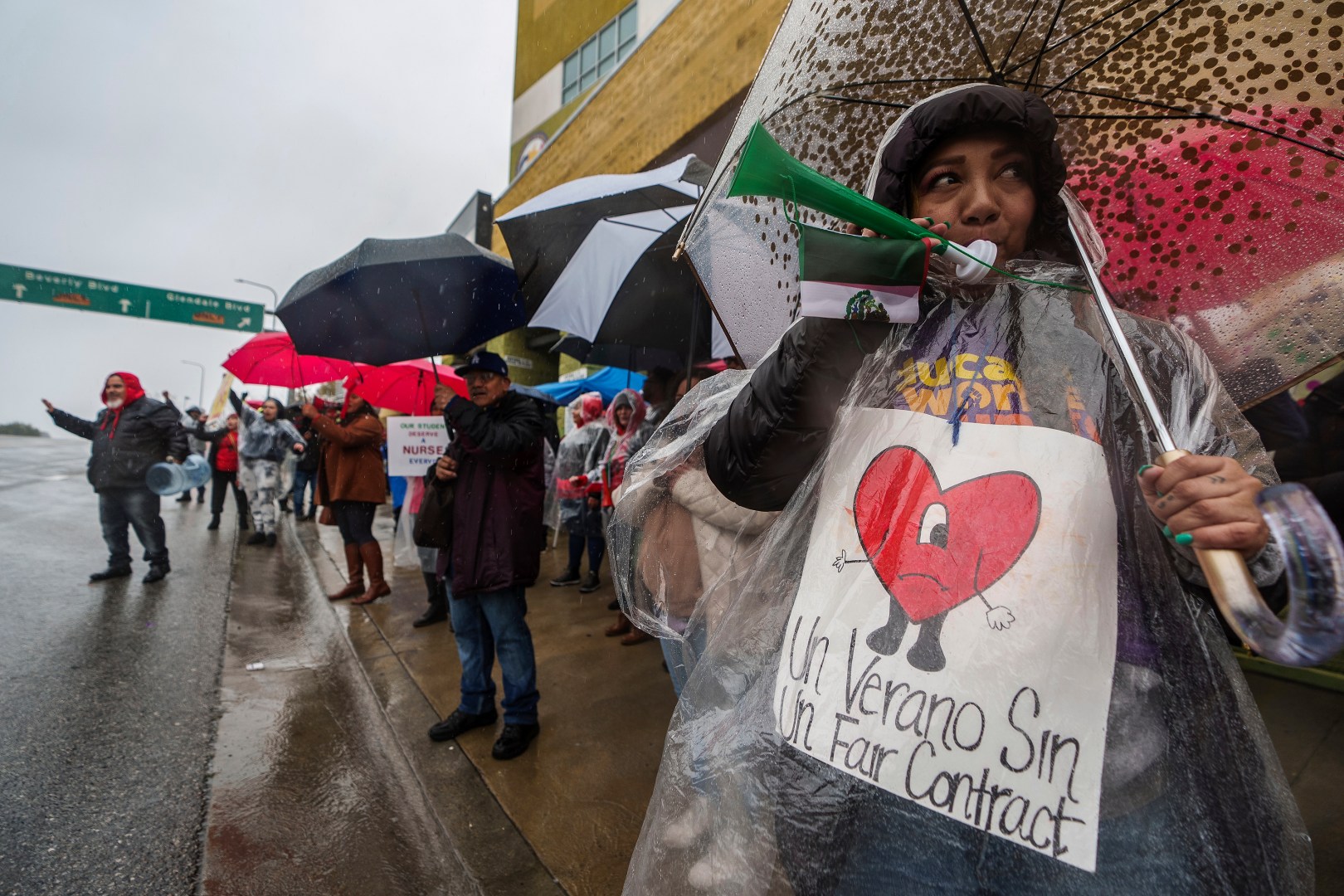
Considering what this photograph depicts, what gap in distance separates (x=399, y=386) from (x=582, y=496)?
5.93ft

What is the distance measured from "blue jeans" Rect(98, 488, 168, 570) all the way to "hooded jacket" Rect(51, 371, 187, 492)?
0.31 ft

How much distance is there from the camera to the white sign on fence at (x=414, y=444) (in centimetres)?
489

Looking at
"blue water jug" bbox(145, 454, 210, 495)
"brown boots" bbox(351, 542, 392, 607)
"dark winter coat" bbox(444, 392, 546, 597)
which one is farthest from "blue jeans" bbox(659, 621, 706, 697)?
"blue water jug" bbox(145, 454, 210, 495)

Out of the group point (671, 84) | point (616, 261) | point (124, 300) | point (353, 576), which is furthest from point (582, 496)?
point (124, 300)

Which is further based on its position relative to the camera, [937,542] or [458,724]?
[458,724]

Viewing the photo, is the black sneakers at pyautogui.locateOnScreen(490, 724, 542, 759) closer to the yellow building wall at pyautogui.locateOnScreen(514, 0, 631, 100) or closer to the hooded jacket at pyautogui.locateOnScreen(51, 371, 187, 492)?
the hooded jacket at pyautogui.locateOnScreen(51, 371, 187, 492)

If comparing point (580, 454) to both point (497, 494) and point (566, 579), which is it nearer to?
point (566, 579)

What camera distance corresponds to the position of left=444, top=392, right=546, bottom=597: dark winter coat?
2941mm

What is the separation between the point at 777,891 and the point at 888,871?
0.60ft

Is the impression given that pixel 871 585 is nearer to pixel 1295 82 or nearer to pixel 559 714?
pixel 1295 82

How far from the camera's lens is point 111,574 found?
5.95 meters

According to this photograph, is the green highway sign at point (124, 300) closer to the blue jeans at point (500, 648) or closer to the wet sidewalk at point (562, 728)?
the wet sidewalk at point (562, 728)

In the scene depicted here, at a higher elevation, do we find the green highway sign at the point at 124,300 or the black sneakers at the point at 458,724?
the green highway sign at the point at 124,300

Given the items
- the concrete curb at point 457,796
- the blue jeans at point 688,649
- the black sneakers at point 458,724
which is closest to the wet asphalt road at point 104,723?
the concrete curb at point 457,796
